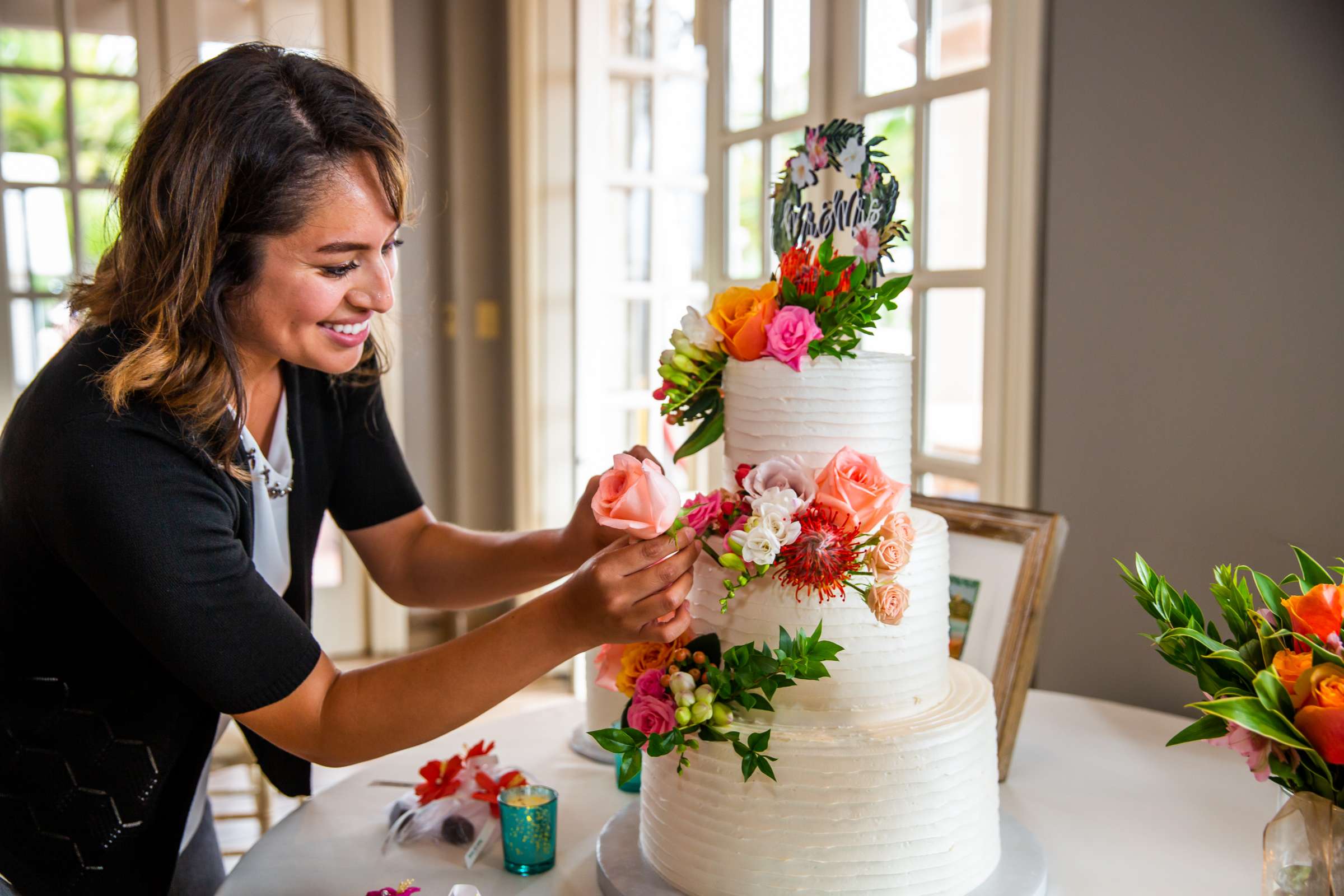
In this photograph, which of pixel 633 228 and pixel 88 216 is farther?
pixel 88 216

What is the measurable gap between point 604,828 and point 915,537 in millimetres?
475

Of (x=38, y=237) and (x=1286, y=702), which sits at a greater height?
(x=38, y=237)

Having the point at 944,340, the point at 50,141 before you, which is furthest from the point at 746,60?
the point at 50,141

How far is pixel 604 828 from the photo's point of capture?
115cm

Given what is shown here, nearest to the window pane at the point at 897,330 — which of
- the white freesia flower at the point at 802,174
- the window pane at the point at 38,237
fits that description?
the white freesia flower at the point at 802,174

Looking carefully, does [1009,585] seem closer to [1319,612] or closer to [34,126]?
[1319,612]

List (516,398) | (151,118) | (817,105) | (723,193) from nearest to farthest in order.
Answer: (151,118) → (817,105) → (723,193) → (516,398)

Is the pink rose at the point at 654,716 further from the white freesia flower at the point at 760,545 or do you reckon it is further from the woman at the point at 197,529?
the white freesia flower at the point at 760,545

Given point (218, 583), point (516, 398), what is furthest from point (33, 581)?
point (516, 398)

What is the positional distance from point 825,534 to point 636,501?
0.55ft

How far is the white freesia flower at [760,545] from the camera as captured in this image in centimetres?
89

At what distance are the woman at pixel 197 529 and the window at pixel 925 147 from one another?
859mm

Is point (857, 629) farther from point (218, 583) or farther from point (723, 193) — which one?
point (723, 193)

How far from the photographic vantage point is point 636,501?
0.89 metres
